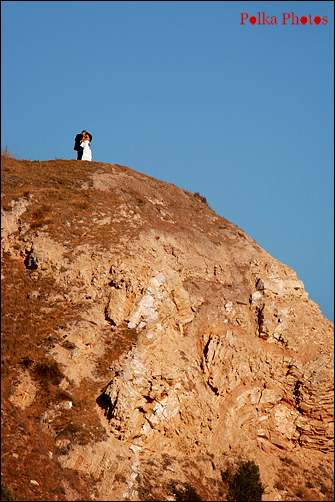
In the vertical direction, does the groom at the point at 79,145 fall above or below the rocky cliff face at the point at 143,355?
above

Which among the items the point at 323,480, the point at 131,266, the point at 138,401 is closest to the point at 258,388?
the point at 323,480

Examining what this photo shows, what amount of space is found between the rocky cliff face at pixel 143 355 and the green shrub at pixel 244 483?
1.22ft

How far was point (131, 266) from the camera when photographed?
21250 millimetres

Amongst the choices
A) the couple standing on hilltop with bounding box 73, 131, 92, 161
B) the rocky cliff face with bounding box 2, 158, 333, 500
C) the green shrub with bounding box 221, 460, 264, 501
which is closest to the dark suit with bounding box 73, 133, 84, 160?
the couple standing on hilltop with bounding box 73, 131, 92, 161

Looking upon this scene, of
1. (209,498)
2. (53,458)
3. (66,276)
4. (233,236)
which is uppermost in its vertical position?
(233,236)

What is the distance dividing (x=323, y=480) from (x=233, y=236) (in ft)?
42.4

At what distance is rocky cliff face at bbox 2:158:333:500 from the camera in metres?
17.5

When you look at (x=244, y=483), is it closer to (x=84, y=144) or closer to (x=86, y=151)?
(x=86, y=151)

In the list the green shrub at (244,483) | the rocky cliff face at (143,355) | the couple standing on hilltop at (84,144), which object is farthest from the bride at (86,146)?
the green shrub at (244,483)

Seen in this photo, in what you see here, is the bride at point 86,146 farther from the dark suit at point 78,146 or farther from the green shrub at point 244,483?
the green shrub at point 244,483

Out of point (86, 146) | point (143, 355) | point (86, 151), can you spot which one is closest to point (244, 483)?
point (143, 355)

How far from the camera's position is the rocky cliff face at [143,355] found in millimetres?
17547

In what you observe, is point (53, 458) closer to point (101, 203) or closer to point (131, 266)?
point (131, 266)

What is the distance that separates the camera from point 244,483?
766 inches
